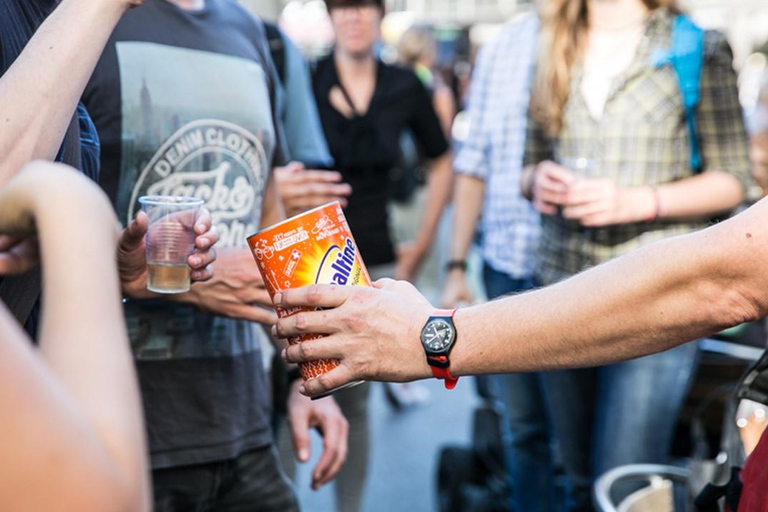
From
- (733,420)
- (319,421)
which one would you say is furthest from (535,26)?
(733,420)

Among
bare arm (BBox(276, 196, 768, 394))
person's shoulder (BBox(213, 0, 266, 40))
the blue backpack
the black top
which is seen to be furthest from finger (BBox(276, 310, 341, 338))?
the blue backpack

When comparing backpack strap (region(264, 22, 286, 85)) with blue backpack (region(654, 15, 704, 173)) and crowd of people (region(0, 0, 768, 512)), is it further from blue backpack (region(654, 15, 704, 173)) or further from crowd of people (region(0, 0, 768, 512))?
blue backpack (region(654, 15, 704, 173))

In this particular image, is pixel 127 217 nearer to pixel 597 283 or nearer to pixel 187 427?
pixel 187 427

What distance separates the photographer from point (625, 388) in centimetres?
316

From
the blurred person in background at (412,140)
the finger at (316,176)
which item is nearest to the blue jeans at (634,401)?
the finger at (316,176)

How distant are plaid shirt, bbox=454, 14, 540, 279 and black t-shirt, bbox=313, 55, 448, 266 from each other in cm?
56

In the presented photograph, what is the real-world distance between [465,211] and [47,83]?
9.76ft

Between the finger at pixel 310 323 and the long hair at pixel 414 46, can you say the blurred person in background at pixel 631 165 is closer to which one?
the finger at pixel 310 323

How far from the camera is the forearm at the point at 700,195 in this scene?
3.11m

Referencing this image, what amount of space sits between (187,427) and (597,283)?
37.7 inches

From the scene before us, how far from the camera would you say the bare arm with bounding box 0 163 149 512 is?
0.81 m

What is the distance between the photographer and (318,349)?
1691mm

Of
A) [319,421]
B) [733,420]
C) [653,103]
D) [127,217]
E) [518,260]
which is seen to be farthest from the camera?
[518,260]

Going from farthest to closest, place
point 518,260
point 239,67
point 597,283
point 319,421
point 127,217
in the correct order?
point 518,260 < point 319,421 < point 239,67 < point 127,217 < point 597,283
